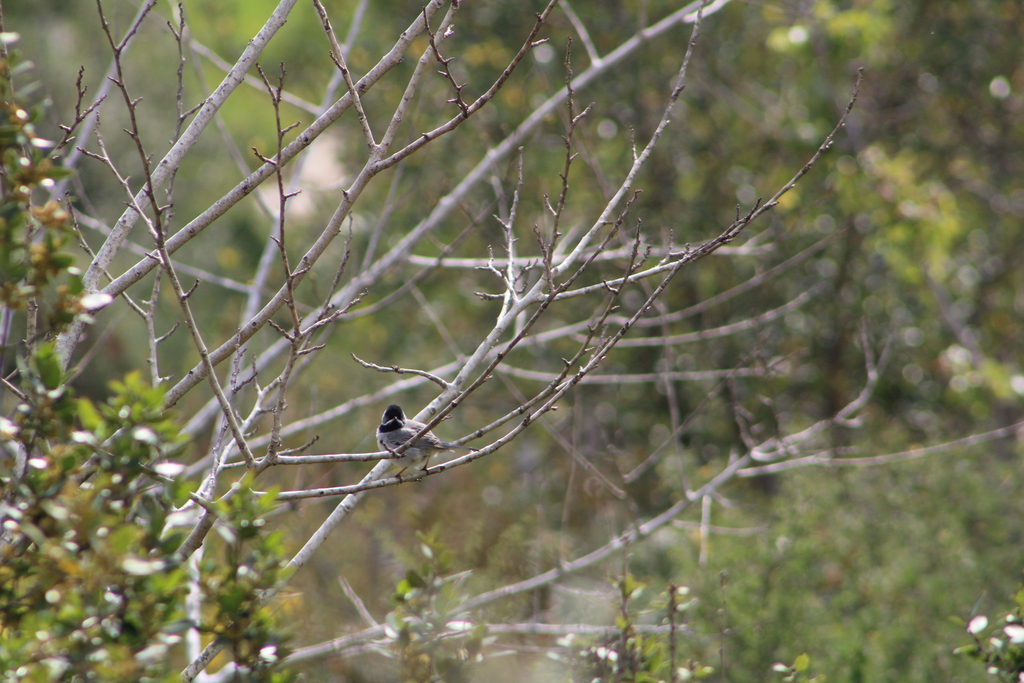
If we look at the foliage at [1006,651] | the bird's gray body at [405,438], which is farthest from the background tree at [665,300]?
the foliage at [1006,651]

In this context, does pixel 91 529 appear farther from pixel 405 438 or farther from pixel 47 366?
pixel 405 438

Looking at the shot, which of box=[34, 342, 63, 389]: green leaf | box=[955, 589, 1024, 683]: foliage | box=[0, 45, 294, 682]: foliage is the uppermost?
box=[34, 342, 63, 389]: green leaf

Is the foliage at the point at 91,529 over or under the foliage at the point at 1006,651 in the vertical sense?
over

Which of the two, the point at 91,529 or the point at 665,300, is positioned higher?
the point at 665,300

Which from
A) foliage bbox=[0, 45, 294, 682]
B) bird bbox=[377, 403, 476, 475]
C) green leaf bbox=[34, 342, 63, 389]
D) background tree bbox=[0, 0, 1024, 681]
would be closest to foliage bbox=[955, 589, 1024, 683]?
background tree bbox=[0, 0, 1024, 681]

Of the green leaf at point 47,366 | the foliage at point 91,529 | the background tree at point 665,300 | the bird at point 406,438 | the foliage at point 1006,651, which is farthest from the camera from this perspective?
the background tree at point 665,300

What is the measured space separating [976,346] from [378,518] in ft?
17.9

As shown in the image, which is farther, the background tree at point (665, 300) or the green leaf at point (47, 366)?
the background tree at point (665, 300)

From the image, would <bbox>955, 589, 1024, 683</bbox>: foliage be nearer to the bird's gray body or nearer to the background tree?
the background tree

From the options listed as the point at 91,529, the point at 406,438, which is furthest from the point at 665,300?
the point at 91,529

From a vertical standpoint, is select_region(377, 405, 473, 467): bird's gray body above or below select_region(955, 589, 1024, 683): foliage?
above

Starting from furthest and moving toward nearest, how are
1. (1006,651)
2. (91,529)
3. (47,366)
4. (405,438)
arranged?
(405,438) → (1006,651) → (47,366) → (91,529)

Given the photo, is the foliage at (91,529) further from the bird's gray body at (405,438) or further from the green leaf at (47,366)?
the bird's gray body at (405,438)

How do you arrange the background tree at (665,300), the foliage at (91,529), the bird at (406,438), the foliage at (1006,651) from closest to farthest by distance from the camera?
the foliage at (91,529), the foliage at (1006,651), the bird at (406,438), the background tree at (665,300)
